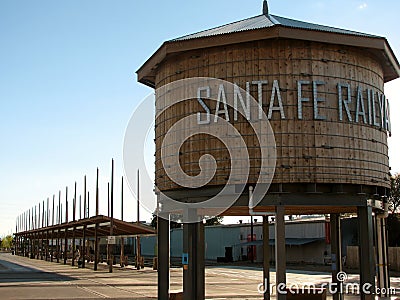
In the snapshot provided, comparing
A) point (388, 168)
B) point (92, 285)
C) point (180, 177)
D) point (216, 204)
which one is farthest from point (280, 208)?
point (92, 285)

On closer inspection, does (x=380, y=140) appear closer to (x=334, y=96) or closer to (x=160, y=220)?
(x=334, y=96)

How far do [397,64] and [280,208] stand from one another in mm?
7784

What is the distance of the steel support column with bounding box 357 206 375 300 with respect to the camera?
18.7 m

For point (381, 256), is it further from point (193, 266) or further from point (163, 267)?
point (163, 267)

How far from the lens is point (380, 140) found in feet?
66.9

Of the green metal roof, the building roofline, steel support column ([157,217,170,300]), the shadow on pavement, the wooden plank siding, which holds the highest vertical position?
the green metal roof

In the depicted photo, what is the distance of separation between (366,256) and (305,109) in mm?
5021

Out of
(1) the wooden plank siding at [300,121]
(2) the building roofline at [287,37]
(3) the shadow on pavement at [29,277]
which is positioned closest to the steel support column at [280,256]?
(1) the wooden plank siding at [300,121]

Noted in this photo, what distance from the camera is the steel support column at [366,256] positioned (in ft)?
61.5

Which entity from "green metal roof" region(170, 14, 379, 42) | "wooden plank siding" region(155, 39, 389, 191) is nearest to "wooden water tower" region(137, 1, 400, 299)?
"wooden plank siding" region(155, 39, 389, 191)

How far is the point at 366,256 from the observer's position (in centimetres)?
1895

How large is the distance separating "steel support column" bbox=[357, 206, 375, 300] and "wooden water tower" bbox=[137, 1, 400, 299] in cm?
3

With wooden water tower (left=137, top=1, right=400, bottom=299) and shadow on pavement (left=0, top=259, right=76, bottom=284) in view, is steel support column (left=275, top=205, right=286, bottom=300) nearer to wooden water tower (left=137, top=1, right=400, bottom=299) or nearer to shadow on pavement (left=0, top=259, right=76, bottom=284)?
wooden water tower (left=137, top=1, right=400, bottom=299)

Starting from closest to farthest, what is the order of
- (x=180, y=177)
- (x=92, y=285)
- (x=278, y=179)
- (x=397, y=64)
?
1. (x=278, y=179)
2. (x=180, y=177)
3. (x=397, y=64)
4. (x=92, y=285)
